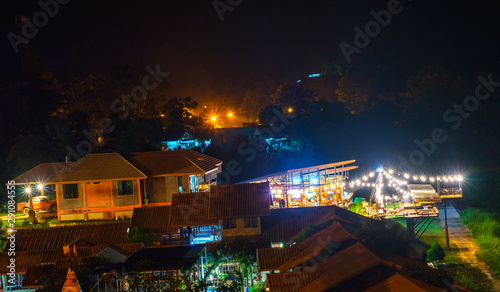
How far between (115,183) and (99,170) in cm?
113

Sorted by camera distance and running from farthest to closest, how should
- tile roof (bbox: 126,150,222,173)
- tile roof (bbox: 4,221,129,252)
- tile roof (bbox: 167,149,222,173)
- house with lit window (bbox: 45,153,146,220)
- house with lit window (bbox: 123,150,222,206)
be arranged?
1. tile roof (bbox: 167,149,222,173)
2. tile roof (bbox: 126,150,222,173)
3. house with lit window (bbox: 123,150,222,206)
4. house with lit window (bbox: 45,153,146,220)
5. tile roof (bbox: 4,221,129,252)

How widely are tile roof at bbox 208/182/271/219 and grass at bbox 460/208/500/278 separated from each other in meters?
9.13

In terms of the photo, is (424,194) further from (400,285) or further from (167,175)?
(400,285)

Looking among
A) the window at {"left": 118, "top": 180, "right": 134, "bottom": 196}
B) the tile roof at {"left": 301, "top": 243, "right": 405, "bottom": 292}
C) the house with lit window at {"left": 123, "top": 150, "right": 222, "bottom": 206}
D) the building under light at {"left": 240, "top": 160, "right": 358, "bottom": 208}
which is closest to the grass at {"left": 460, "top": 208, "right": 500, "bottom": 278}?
the building under light at {"left": 240, "top": 160, "right": 358, "bottom": 208}

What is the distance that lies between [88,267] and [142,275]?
84.5 inches

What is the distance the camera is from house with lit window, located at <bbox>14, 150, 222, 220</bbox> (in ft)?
74.6

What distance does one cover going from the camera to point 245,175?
3541 cm

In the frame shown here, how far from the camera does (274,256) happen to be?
13.2 metres

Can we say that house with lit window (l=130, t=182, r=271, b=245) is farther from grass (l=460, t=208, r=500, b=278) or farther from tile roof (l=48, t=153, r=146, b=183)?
grass (l=460, t=208, r=500, b=278)

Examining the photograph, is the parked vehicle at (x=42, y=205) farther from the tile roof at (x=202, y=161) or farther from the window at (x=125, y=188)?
the tile roof at (x=202, y=161)

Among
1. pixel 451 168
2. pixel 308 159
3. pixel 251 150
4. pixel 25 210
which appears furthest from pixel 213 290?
pixel 451 168

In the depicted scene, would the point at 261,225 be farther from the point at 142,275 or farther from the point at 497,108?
the point at 497,108

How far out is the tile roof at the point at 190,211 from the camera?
18031mm

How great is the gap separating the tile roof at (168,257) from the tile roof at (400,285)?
4695mm
